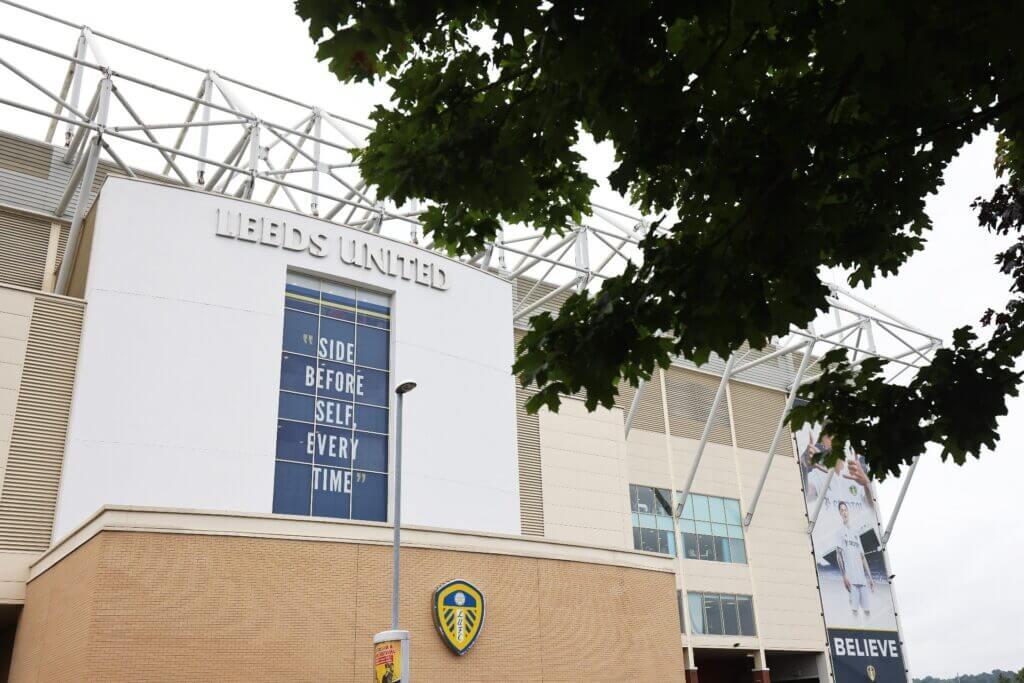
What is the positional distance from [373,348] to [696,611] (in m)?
19.6

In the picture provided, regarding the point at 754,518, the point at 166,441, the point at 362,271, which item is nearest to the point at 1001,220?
the point at 166,441

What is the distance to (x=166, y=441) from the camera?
24.9 meters

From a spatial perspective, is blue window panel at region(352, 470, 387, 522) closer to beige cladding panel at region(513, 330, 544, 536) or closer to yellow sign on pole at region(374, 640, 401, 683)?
beige cladding panel at region(513, 330, 544, 536)

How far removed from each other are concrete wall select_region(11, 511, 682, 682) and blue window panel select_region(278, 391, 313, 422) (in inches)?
276

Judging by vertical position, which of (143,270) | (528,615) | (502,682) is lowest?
(502,682)

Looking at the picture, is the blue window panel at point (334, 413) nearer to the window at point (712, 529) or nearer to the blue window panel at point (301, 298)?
the blue window panel at point (301, 298)

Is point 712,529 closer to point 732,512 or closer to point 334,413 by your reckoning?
point 732,512

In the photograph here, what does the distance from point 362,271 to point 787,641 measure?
26.9 metres

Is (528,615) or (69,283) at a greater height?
(69,283)

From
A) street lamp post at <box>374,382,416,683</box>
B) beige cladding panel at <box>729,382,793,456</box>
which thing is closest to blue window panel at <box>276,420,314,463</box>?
street lamp post at <box>374,382,416,683</box>

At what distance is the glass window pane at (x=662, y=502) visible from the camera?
40.9 meters

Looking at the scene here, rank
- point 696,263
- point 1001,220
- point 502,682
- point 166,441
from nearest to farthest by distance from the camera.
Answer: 1. point 696,263
2. point 1001,220
3. point 502,682
4. point 166,441

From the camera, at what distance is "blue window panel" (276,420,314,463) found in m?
27.0

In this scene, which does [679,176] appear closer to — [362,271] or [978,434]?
[978,434]
